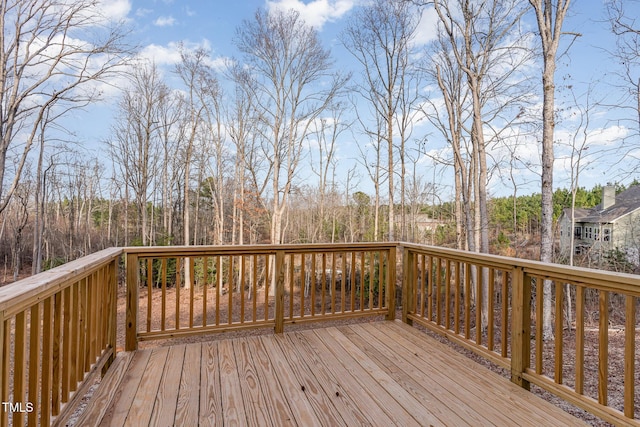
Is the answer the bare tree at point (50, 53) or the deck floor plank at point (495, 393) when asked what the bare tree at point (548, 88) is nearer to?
the deck floor plank at point (495, 393)

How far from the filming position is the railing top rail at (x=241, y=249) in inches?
105

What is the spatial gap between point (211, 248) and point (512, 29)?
320 inches

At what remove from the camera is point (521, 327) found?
7.06ft

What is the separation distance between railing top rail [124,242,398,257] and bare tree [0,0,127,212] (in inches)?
238

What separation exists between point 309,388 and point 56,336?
141 cm

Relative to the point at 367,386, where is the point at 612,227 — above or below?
above

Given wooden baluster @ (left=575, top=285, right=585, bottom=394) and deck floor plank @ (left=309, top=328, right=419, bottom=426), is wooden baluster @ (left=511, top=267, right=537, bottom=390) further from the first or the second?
deck floor plank @ (left=309, top=328, right=419, bottom=426)

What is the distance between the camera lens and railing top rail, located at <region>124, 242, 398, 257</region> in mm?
2674

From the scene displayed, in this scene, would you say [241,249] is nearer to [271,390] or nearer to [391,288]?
Result: [271,390]

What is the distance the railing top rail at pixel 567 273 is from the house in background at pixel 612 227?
28.4 feet

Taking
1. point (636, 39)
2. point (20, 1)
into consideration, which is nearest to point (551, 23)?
point (636, 39)

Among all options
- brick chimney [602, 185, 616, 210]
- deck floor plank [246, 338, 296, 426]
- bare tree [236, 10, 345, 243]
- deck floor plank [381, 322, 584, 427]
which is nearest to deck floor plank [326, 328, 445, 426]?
deck floor plank [381, 322, 584, 427]

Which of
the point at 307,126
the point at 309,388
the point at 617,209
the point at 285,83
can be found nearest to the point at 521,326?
the point at 309,388

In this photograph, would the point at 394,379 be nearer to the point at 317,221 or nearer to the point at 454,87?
the point at 454,87
